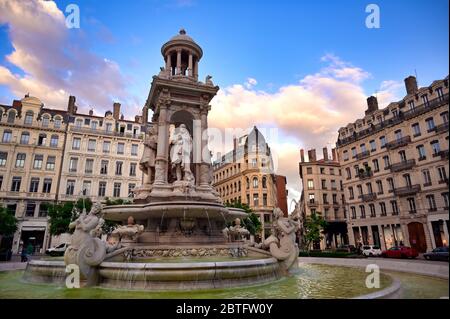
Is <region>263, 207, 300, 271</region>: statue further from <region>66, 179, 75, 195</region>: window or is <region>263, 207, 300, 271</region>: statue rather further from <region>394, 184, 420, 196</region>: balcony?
<region>66, 179, 75, 195</region>: window

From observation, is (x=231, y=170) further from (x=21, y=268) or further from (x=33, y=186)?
(x=21, y=268)

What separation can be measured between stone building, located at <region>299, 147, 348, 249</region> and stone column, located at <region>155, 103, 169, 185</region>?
49.0 m

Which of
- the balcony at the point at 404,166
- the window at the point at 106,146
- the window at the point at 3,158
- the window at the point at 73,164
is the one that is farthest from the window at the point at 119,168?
the balcony at the point at 404,166

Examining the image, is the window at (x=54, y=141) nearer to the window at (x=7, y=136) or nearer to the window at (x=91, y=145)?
the window at (x=91, y=145)

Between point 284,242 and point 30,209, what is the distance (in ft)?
151

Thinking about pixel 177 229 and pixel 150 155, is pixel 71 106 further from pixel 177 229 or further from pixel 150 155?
pixel 177 229

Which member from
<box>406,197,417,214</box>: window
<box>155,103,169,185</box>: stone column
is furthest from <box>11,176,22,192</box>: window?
<box>406,197,417,214</box>: window

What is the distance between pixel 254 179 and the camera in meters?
64.7

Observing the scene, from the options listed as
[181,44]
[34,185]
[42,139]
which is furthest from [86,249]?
[42,139]

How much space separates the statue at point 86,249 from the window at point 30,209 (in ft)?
141

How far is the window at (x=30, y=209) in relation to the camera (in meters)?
41.6
